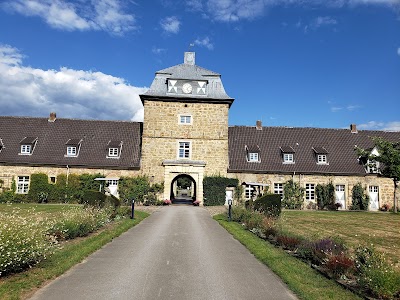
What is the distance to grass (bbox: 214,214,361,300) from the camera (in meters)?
6.70

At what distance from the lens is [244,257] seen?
10.0 m

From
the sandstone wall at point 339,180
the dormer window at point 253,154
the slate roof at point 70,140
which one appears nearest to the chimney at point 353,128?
the sandstone wall at point 339,180

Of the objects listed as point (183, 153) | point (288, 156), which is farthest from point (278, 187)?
point (183, 153)

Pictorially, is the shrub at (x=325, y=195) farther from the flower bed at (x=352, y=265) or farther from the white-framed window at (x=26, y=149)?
the white-framed window at (x=26, y=149)

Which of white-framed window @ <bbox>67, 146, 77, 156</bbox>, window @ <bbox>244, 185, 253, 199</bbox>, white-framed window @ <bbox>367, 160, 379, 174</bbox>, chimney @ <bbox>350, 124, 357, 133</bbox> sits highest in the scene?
chimney @ <bbox>350, 124, 357, 133</bbox>

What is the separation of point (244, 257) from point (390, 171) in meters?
24.1

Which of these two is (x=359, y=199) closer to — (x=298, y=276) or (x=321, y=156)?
(x=321, y=156)

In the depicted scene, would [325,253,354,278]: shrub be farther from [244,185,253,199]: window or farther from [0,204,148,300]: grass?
[244,185,253,199]: window

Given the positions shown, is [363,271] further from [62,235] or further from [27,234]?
[62,235]

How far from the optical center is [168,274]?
7.83 m

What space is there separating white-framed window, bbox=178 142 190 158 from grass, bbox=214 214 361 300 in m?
20.8

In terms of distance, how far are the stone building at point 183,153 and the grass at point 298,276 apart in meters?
20.0

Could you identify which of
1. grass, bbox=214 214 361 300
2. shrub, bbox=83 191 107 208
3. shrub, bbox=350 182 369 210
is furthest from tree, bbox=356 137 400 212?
shrub, bbox=83 191 107 208

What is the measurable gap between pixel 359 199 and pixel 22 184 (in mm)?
32080
